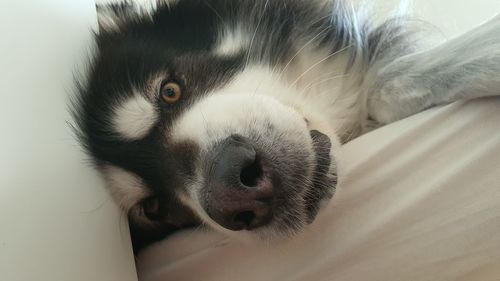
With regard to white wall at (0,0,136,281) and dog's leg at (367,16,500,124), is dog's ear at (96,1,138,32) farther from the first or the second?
dog's leg at (367,16,500,124)

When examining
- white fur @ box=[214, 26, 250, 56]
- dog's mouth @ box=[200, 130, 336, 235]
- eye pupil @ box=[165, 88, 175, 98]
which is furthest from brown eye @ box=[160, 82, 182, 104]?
dog's mouth @ box=[200, 130, 336, 235]

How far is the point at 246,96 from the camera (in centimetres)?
122

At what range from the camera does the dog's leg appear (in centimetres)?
98

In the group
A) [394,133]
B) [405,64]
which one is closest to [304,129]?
[394,133]

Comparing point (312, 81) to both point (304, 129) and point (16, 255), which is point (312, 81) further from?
point (16, 255)

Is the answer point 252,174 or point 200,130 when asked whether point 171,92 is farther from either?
point 252,174

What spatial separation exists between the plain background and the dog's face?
12 centimetres

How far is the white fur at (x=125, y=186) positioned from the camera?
50.9 inches

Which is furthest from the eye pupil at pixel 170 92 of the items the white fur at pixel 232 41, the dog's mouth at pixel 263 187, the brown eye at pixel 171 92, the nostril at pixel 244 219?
the nostril at pixel 244 219

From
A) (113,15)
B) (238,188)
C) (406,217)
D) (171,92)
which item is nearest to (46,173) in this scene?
(238,188)

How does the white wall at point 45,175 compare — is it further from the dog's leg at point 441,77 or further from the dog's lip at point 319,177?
the dog's leg at point 441,77

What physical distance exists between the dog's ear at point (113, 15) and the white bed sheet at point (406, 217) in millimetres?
757

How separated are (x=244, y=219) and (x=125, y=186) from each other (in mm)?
417

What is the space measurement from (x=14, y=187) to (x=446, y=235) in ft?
2.37
